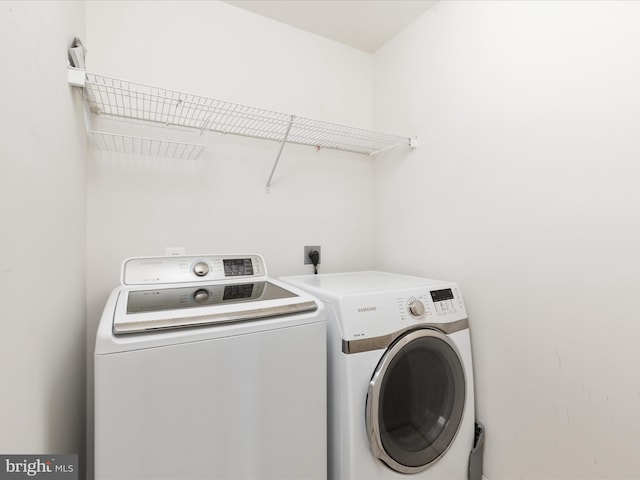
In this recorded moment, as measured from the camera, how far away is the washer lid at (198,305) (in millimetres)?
852

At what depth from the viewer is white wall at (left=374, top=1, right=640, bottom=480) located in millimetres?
996

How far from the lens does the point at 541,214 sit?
1.20m

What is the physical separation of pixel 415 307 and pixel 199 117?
1383 mm

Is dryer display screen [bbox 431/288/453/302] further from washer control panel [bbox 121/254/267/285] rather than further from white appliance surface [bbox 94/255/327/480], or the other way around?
washer control panel [bbox 121/254/267/285]

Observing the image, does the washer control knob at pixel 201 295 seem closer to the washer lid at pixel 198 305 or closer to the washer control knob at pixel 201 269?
the washer lid at pixel 198 305

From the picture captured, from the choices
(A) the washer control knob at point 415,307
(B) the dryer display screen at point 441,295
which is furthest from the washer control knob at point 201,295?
(B) the dryer display screen at point 441,295

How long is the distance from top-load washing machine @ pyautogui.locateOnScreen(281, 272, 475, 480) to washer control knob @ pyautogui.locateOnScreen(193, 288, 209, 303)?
42cm

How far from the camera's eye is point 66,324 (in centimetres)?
103

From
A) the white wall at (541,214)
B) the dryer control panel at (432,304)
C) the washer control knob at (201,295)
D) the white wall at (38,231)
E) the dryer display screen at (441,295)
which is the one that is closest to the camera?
the white wall at (38,231)

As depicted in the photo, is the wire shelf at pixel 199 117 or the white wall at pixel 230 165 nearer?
the wire shelf at pixel 199 117

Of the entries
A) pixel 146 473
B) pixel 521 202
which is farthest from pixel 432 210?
pixel 146 473

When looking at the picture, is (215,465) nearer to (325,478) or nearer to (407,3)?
(325,478)

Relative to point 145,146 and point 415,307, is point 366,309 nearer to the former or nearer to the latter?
point 415,307

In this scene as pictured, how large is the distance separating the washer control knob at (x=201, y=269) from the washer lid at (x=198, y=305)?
0.07m
